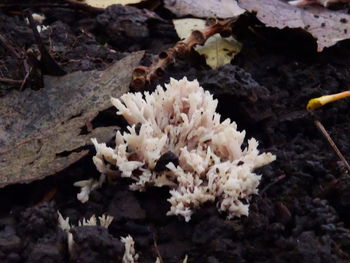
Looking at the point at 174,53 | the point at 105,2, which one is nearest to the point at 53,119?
the point at 174,53

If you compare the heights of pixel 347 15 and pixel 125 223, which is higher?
pixel 347 15

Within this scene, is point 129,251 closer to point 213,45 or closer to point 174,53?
point 174,53

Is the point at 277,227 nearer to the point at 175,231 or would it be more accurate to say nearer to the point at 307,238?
the point at 307,238

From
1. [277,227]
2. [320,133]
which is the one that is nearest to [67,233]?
[277,227]

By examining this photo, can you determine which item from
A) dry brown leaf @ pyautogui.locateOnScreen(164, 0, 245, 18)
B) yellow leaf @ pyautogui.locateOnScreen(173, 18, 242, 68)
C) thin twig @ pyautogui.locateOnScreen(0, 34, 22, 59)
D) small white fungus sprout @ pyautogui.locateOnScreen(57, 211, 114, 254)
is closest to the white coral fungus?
small white fungus sprout @ pyautogui.locateOnScreen(57, 211, 114, 254)

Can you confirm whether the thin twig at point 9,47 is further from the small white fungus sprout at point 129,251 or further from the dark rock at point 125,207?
the small white fungus sprout at point 129,251

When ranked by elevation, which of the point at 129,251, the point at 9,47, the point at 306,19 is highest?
the point at 306,19
